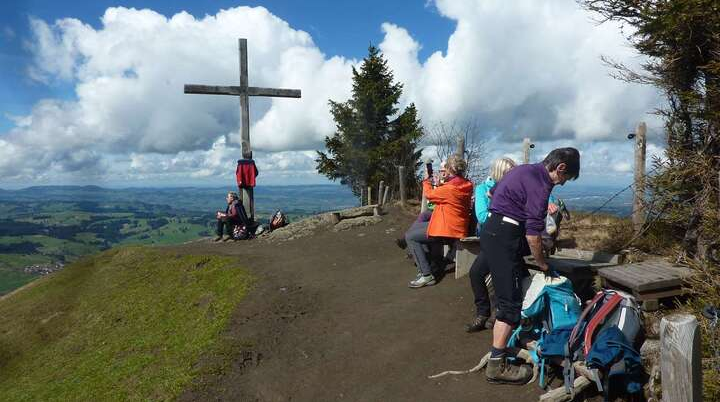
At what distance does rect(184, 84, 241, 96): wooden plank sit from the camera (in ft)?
43.9

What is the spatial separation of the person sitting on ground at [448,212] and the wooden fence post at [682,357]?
14.0ft

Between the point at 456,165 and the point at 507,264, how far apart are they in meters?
2.75

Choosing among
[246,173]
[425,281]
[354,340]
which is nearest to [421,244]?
[425,281]

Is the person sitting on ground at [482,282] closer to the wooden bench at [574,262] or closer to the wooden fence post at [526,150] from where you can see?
the wooden bench at [574,262]

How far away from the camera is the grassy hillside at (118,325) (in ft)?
20.2

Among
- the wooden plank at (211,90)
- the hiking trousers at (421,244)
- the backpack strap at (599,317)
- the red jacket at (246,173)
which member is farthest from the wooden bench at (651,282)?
the wooden plank at (211,90)

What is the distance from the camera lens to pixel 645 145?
8.65m

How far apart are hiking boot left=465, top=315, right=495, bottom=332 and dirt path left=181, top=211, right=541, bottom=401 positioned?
0.09 metres

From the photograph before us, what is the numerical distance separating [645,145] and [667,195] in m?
2.69

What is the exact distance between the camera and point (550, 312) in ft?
14.2

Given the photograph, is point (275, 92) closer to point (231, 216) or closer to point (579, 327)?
point (231, 216)

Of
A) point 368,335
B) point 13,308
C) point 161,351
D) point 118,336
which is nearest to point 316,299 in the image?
point 368,335

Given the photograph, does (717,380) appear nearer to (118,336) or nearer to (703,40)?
(703,40)

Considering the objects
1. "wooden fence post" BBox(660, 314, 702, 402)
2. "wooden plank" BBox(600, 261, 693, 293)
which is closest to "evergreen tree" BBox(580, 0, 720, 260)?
"wooden plank" BBox(600, 261, 693, 293)
